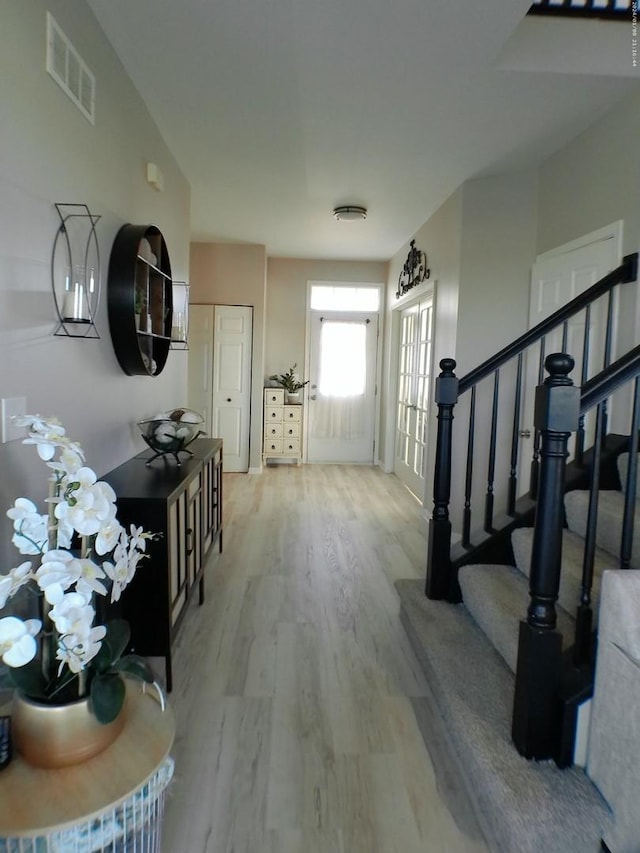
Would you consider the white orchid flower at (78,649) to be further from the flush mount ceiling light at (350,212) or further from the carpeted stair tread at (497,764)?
the flush mount ceiling light at (350,212)

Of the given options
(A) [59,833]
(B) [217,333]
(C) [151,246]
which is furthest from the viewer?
(B) [217,333]

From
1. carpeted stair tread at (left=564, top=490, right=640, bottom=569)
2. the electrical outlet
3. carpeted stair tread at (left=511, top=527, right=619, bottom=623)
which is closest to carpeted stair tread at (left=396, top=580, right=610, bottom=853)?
carpeted stair tread at (left=511, top=527, right=619, bottom=623)

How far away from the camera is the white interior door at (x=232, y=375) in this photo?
6219 mm

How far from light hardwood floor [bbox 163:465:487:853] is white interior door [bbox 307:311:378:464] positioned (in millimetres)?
3348

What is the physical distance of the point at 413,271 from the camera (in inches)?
210

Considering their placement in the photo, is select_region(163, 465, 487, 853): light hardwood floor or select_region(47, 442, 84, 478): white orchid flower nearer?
select_region(47, 442, 84, 478): white orchid flower

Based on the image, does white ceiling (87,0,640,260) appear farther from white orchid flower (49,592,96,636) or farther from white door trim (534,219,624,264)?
white orchid flower (49,592,96,636)

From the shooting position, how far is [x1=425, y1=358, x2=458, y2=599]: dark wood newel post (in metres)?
2.48

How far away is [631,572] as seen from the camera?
4.56 feet

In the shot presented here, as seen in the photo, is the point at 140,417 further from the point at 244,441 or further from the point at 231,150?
the point at 244,441

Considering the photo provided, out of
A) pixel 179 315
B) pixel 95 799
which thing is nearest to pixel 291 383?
pixel 179 315

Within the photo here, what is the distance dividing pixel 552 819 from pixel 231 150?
3725 mm

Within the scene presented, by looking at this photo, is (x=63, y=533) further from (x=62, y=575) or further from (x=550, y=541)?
(x=550, y=541)

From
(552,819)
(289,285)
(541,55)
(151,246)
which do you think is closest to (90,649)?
(552,819)
